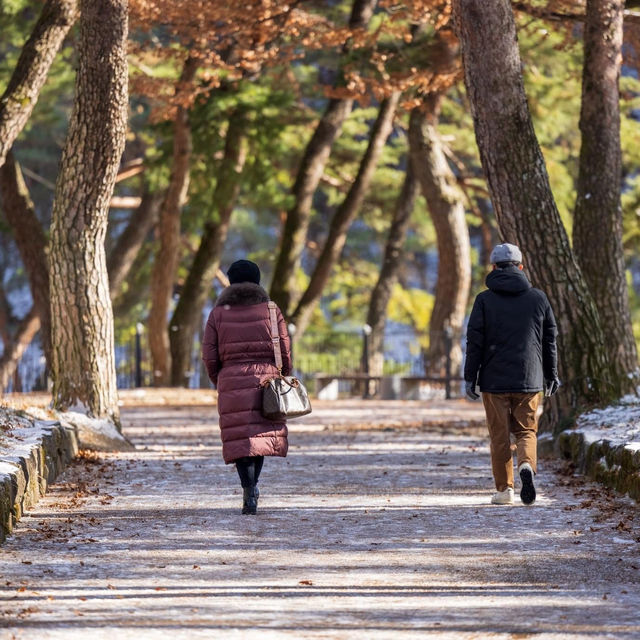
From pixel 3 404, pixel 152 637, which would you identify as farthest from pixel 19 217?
pixel 152 637

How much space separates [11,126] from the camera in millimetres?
14266

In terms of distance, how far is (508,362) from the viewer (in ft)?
30.3

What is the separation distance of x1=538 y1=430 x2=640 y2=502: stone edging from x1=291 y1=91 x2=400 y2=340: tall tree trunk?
1506 cm

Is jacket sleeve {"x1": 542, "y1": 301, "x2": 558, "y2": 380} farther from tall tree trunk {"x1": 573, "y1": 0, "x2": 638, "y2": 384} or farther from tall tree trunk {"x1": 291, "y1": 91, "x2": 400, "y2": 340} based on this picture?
tall tree trunk {"x1": 291, "y1": 91, "x2": 400, "y2": 340}

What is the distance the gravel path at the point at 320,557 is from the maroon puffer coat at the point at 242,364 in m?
0.53

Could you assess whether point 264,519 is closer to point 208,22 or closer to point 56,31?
point 56,31

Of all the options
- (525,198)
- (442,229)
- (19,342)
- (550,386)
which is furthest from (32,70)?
(19,342)

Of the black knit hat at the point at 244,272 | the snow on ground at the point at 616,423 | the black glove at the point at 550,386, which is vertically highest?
the black knit hat at the point at 244,272

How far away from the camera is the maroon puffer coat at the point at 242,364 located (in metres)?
8.91

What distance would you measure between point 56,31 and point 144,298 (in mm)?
25226

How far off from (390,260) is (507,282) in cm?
2257

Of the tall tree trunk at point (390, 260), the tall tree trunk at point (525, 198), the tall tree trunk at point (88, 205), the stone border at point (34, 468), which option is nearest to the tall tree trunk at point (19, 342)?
the tall tree trunk at point (390, 260)

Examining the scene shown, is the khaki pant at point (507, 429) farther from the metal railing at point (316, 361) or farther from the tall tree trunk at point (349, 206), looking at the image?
the metal railing at point (316, 361)

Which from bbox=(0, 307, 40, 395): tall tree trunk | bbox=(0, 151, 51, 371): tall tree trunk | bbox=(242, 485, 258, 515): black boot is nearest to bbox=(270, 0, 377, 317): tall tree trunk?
bbox=(0, 151, 51, 371): tall tree trunk
